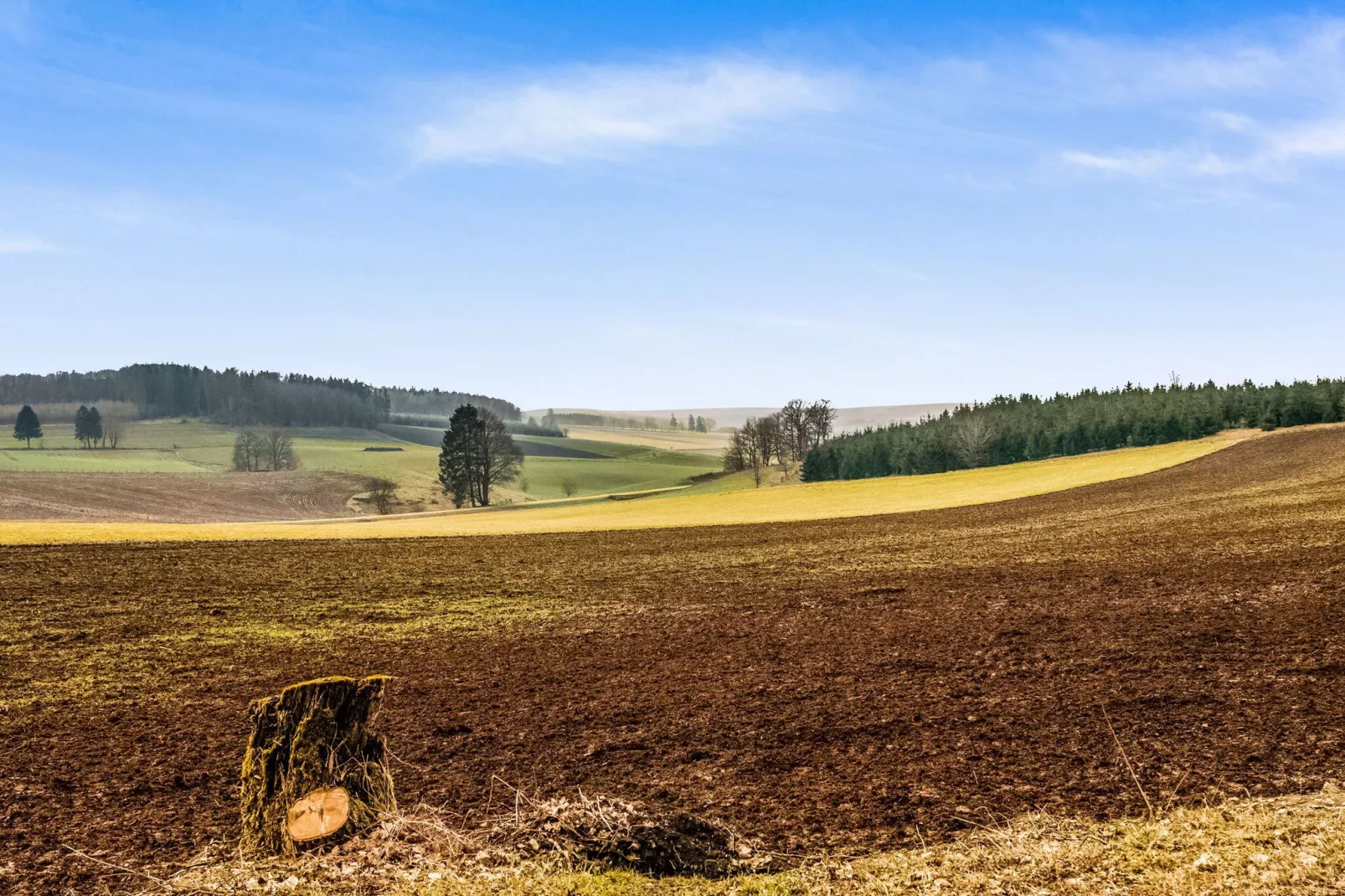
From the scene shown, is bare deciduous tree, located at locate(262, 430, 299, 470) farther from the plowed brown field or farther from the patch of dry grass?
the patch of dry grass

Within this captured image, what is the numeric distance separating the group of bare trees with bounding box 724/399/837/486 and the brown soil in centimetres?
4751

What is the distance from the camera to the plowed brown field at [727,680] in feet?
27.2

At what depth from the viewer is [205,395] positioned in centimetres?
17562

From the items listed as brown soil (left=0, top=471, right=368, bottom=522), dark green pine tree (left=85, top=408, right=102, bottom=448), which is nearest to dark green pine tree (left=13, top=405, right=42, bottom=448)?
dark green pine tree (left=85, top=408, right=102, bottom=448)

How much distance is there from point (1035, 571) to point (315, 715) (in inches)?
776

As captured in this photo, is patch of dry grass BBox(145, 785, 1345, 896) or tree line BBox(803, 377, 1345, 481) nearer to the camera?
patch of dry grass BBox(145, 785, 1345, 896)

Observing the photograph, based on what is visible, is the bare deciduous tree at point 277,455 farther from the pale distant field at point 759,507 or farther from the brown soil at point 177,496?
the pale distant field at point 759,507

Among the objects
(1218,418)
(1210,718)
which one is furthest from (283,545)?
(1218,418)

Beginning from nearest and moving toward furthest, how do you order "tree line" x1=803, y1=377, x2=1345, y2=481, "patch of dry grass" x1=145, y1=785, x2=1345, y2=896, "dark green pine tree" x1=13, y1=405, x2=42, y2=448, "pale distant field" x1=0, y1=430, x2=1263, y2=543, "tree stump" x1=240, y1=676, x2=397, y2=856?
"patch of dry grass" x1=145, y1=785, x2=1345, y2=896
"tree stump" x1=240, y1=676, x2=397, y2=856
"pale distant field" x1=0, y1=430, x2=1263, y2=543
"tree line" x1=803, y1=377, x2=1345, y2=481
"dark green pine tree" x1=13, y1=405, x2=42, y2=448

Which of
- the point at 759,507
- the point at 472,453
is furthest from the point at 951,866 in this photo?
the point at 472,453

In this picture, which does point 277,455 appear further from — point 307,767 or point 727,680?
point 307,767

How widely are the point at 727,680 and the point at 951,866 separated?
6.40 metres

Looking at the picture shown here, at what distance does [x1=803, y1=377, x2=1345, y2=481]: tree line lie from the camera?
251 feet

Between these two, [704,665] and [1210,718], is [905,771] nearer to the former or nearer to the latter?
[1210,718]
